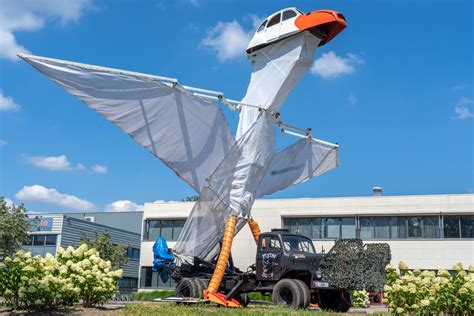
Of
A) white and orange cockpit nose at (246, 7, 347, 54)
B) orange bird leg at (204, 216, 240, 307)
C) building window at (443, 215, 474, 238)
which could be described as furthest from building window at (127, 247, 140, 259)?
white and orange cockpit nose at (246, 7, 347, 54)

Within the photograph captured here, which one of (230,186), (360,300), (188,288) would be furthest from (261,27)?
(360,300)

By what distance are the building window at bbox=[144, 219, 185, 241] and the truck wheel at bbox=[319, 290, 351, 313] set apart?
71.8ft

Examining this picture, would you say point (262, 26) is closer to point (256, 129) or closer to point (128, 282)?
point (256, 129)

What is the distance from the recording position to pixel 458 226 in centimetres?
3133

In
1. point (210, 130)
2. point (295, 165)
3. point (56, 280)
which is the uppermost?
point (210, 130)

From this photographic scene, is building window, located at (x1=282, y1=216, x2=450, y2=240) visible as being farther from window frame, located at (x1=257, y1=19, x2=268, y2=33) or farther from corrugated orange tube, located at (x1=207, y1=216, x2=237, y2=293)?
window frame, located at (x1=257, y1=19, x2=268, y2=33)

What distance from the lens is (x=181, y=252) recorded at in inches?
739

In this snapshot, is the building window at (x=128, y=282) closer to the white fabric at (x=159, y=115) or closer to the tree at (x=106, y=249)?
the tree at (x=106, y=249)

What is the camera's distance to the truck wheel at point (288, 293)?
15.1 meters

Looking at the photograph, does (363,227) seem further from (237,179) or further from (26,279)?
(26,279)

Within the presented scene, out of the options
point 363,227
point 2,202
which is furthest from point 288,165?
point 2,202

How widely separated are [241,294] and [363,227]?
1732 cm

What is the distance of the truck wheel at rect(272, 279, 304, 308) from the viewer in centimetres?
1512

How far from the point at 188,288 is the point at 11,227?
24436mm
